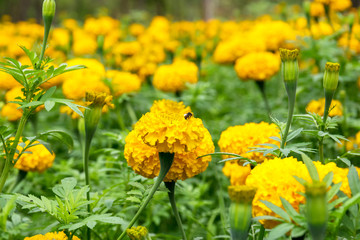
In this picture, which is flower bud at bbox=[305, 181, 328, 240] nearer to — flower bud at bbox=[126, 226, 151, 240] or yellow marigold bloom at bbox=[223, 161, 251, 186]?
flower bud at bbox=[126, 226, 151, 240]

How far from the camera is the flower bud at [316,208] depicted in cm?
77

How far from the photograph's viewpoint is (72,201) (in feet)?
3.94

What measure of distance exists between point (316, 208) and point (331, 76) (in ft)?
1.82

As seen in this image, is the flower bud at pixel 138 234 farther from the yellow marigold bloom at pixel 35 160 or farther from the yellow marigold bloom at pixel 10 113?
the yellow marigold bloom at pixel 10 113

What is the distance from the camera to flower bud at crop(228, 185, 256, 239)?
0.91 metres

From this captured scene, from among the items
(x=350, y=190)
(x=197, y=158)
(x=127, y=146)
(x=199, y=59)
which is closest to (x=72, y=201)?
(x=127, y=146)

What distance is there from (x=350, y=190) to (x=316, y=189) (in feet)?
1.13

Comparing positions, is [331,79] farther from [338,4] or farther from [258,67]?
[338,4]

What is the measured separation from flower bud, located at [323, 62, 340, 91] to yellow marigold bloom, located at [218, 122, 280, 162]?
29cm

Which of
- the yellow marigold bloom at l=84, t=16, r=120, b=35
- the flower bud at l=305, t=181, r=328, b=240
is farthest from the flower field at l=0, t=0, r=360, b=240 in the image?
the yellow marigold bloom at l=84, t=16, r=120, b=35

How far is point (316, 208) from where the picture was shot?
78 centimetres

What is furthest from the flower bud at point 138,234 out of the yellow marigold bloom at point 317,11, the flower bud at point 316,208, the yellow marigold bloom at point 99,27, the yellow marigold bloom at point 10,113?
the yellow marigold bloom at point 99,27

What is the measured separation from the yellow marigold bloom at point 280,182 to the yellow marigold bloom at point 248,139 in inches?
13.8

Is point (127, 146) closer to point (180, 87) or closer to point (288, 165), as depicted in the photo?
point (288, 165)
